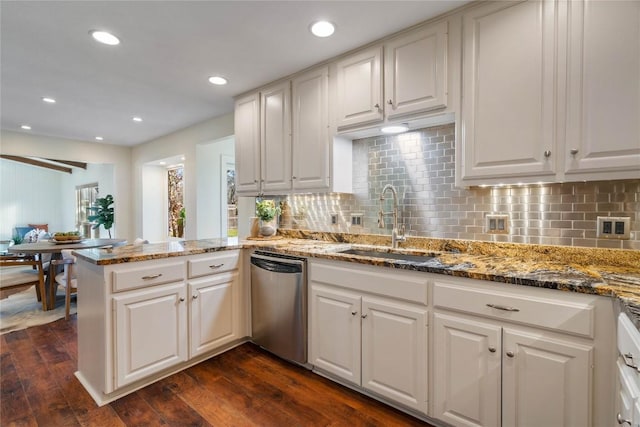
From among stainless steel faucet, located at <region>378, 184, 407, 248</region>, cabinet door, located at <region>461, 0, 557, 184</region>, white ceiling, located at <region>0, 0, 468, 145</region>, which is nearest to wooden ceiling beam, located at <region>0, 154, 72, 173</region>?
white ceiling, located at <region>0, 0, 468, 145</region>

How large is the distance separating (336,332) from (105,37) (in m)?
2.61

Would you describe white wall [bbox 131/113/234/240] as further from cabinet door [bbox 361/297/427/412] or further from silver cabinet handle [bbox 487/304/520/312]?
silver cabinet handle [bbox 487/304/520/312]

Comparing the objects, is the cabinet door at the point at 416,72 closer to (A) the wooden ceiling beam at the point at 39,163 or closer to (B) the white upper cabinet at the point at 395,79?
(B) the white upper cabinet at the point at 395,79

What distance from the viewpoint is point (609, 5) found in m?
1.44

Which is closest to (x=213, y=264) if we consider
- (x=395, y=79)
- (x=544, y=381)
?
(x=395, y=79)

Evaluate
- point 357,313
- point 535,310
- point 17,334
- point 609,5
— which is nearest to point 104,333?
point 357,313

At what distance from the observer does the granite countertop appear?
1293 mm

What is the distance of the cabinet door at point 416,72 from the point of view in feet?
6.36

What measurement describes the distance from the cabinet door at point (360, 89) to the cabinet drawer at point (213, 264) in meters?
1.38

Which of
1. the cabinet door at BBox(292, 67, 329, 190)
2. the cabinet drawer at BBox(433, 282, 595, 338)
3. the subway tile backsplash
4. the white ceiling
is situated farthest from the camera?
the cabinet door at BBox(292, 67, 329, 190)

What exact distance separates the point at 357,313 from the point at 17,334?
3.37 metres

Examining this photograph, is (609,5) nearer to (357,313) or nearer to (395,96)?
(395,96)

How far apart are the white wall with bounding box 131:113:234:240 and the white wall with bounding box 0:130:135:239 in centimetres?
36

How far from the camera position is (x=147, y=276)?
6.81ft
